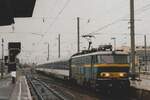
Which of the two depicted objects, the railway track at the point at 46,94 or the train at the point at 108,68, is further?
the railway track at the point at 46,94

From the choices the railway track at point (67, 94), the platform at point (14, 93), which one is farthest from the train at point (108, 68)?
the platform at point (14, 93)

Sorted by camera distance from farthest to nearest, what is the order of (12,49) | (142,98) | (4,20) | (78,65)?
(12,49)
(78,65)
(142,98)
(4,20)

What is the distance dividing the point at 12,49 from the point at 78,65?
323 inches

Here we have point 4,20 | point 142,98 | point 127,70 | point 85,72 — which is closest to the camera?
point 4,20

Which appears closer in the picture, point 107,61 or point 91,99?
point 91,99

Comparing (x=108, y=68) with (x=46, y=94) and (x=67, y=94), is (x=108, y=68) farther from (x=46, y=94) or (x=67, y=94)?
(x=46, y=94)

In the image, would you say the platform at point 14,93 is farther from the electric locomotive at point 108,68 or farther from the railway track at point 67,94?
the electric locomotive at point 108,68

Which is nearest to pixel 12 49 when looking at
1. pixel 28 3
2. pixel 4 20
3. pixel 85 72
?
pixel 85 72

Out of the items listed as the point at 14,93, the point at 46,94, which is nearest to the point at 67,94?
the point at 46,94

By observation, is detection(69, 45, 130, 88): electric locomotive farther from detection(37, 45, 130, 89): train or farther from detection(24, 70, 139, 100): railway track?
detection(24, 70, 139, 100): railway track

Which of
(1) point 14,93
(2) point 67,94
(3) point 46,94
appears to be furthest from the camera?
(3) point 46,94

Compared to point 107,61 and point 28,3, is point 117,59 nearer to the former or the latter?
point 107,61

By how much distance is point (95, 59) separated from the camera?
96.9 feet

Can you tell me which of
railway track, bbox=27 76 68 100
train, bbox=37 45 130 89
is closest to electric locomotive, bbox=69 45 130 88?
train, bbox=37 45 130 89
